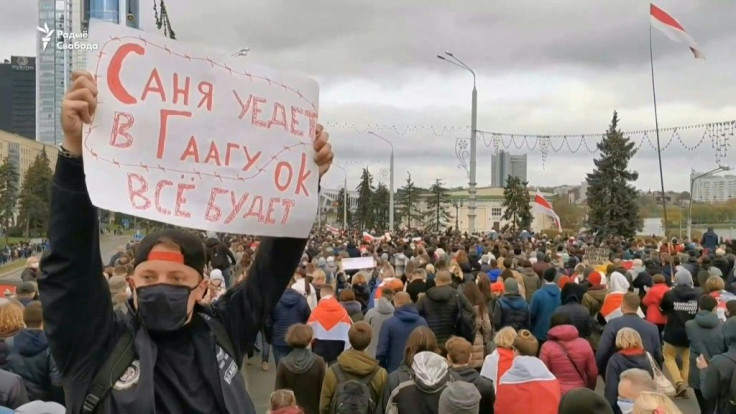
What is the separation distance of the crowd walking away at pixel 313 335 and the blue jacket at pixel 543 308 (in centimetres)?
2

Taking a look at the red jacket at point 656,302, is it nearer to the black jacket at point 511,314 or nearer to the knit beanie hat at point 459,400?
Result: the black jacket at point 511,314

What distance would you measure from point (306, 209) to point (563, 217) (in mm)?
95909

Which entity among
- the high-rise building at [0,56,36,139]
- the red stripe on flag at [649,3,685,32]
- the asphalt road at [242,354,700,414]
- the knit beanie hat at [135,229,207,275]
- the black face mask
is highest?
the high-rise building at [0,56,36,139]

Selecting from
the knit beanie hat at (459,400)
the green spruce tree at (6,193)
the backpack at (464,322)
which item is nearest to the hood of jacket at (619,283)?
the backpack at (464,322)

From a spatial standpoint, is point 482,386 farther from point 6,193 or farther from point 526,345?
point 6,193

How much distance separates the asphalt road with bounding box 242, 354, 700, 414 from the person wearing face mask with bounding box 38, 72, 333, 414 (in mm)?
6796

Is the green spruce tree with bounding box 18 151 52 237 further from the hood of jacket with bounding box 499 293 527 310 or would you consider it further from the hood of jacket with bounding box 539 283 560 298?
the hood of jacket with bounding box 499 293 527 310

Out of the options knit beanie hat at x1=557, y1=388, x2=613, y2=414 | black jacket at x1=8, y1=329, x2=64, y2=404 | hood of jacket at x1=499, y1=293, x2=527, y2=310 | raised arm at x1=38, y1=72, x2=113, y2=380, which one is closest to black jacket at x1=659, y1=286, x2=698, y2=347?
hood of jacket at x1=499, y1=293, x2=527, y2=310

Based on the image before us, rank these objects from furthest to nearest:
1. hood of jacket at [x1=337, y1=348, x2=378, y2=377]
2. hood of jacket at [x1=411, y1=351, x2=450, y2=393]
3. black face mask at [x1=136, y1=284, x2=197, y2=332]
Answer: hood of jacket at [x1=337, y1=348, x2=378, y2=377] → hood of jacket at [x1=411, y1=351, x2=450, y2=393] → black face mask at [x1=136, y1=284, x2=197, y2=332]

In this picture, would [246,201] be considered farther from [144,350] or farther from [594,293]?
[594,293]

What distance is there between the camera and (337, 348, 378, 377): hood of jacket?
19.7 ft

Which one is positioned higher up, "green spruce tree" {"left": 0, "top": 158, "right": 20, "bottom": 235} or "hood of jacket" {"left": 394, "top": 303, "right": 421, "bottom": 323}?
"green spruce tree" {"left": 0, "top": 158, "right": 20, "bottom": 235}

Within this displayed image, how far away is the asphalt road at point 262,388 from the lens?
31.1ft

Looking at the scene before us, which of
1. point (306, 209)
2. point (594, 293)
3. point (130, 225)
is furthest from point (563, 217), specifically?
point (306, 209)
